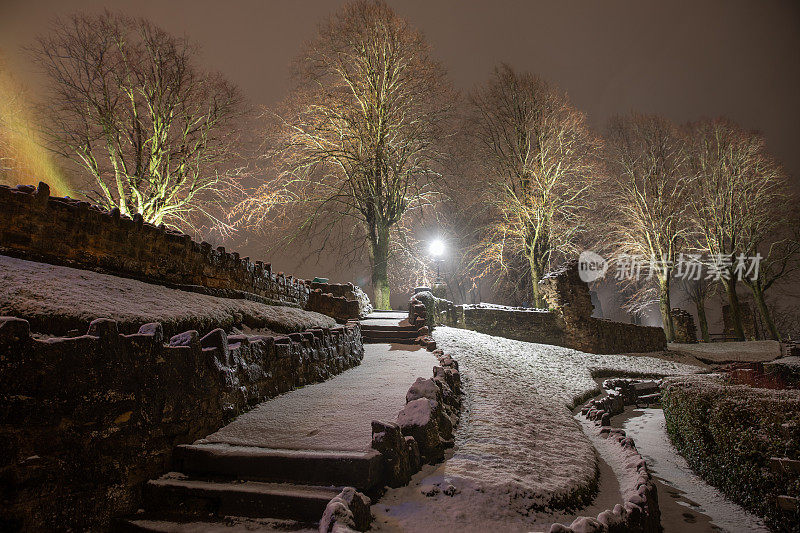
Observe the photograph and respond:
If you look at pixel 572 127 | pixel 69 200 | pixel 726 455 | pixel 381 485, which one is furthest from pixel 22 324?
pixel 572 127

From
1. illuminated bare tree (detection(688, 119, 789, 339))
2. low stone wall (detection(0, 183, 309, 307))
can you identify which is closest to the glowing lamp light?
low stone wall (detection(0, 183, 309, 307))

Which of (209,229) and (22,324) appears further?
(209,229)

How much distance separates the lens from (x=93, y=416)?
8.75ft

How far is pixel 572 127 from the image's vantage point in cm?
1945

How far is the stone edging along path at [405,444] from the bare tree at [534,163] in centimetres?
1546

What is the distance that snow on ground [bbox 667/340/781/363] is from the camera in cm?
1595

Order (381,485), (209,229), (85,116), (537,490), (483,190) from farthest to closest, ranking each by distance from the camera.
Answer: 1. (483,190)
2. (209,229)
3. (85,116)
4. (537,490)
5. (381,485)

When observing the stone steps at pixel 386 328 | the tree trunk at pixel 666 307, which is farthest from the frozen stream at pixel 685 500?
the tree trunk at pixel 666 307

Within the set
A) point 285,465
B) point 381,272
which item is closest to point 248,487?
point 285,465

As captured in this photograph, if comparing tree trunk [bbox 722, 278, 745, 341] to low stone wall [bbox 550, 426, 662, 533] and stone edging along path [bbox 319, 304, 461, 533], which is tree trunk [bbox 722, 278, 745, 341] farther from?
stone edging along path [bbox 319, 304, 461, 533]

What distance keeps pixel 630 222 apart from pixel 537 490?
23464 mm

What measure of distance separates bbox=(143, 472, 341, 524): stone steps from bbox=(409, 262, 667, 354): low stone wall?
12807 mm

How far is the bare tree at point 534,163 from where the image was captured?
1952 centimetres

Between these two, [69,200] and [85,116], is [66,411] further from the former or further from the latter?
[85,116]
